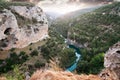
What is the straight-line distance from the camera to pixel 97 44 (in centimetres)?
7869

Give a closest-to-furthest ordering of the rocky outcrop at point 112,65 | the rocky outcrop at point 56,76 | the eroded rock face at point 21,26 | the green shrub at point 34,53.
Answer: the rocky outcrop at point 56,76 → the rocky outcrop at point 112,65 → the green shrub at point 34,53 → the eroded rock face at point 21,26

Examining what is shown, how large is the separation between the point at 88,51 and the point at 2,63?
71.2ft

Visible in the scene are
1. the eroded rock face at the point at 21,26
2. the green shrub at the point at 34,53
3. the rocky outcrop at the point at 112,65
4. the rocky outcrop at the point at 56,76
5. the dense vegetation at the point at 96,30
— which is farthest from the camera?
the dense vegetation at the point at 96,30

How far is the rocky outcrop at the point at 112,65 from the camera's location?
22.7 ft

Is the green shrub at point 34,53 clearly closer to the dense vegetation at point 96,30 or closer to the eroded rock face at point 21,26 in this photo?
the eroded rock face at point 21,26

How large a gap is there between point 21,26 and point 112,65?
62159mm

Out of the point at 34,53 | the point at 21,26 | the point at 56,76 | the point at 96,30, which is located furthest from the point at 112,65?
the point at 96,30

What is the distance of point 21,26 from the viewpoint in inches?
2697

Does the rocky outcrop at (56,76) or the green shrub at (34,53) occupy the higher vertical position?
the rocky outcrop at (56,76)

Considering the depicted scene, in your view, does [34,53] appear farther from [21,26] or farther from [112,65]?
[112,65]

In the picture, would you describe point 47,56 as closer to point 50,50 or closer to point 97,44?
point 50,50

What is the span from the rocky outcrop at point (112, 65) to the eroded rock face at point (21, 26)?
5541 cm

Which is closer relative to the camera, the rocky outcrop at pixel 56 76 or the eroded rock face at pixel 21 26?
the rocky outcrop at pixel 56 76

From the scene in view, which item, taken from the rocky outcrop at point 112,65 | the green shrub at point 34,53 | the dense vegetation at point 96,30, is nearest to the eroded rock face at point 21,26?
the green shrub at point 34,53
